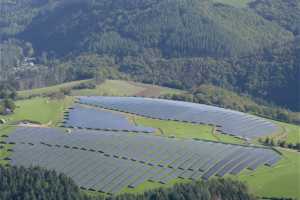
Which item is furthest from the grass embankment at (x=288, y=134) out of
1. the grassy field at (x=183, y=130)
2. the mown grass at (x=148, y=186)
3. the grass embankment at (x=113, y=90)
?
the grass embankment at (x=113, y=90)

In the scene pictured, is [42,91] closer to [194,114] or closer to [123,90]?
[123,90]

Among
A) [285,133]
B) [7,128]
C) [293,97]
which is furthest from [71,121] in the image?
[293,97]

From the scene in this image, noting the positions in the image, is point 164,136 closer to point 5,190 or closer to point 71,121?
point 71,121

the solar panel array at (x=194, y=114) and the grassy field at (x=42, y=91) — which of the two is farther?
the grassy field at (x=42, y=91)

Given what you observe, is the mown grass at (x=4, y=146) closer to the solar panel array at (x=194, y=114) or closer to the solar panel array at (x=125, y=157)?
the solar panel array at (x=125, y=157)

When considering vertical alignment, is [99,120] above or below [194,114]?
below

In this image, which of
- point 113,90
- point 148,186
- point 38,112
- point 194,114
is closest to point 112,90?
point 113,90
